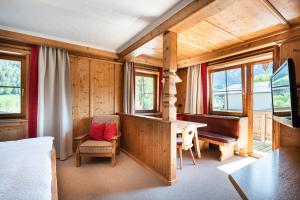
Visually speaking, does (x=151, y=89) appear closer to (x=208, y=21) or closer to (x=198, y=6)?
(x=208, y=21)

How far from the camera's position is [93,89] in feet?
11.5

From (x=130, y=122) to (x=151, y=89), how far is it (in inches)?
67.9

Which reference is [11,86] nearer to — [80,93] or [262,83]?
[80,93]

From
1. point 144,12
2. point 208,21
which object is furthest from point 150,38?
point 208,21

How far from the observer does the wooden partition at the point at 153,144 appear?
2143mm

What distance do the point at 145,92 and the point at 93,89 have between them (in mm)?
1604

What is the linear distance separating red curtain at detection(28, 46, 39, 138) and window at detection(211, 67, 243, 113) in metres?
4.15

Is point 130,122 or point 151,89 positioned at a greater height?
point 151,89

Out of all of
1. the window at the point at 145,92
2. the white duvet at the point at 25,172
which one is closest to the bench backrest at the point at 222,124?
the window at the point at 145,92

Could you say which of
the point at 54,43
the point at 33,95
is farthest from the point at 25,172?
the point at 54,43

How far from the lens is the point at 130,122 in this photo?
326 centimetres

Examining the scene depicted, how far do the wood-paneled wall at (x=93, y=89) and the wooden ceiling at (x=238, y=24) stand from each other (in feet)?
4.76

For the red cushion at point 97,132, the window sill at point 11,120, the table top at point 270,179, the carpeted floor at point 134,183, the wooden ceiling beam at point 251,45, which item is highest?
the wooden ceiling beam at point 251,45

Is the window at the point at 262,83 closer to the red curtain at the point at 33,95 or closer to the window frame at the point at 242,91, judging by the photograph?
the window frame at the point at 242,91
